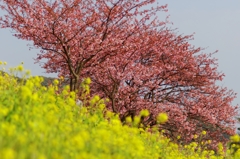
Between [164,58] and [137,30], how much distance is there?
12.1 ft

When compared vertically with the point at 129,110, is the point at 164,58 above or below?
above

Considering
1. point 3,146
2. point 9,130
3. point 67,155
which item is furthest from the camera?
point 67,155

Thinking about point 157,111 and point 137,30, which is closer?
point 137,30

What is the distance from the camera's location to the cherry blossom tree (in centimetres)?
1172

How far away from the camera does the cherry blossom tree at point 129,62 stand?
1172cm

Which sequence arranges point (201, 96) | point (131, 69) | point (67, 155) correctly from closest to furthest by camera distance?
point (67, 155) < point (131, 69) < point (201, 96)

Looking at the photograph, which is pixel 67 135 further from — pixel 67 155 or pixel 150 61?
pixel 150 61

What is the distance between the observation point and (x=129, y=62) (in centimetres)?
1430

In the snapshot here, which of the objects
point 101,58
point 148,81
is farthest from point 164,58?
point 101,58

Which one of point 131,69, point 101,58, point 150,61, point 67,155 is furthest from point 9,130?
point 150,61

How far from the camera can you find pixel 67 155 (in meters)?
3.56

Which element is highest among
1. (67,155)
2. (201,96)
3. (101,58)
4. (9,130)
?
(101,58)

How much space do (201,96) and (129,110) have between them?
4.46m

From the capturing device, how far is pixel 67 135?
4.11m
